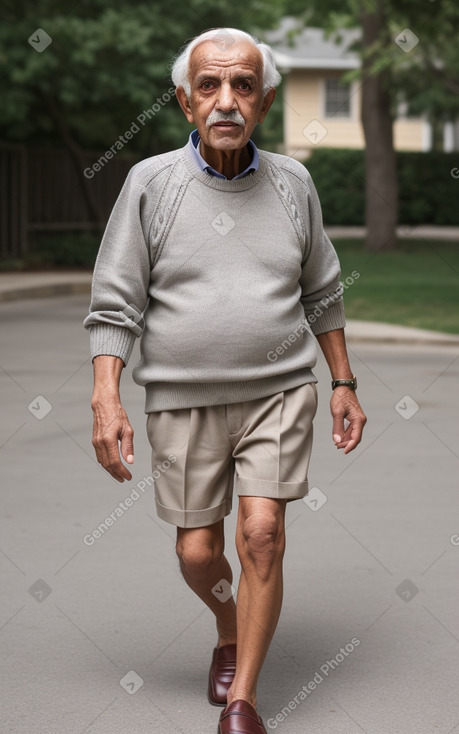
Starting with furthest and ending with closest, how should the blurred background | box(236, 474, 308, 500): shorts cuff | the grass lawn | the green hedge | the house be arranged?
the house < the green hedge < the blurred background < the grass lawn < box(236, 474, 308, 500): shorts cuff

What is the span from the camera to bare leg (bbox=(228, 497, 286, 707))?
3555 mm

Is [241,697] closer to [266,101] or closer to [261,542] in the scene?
[261,542]

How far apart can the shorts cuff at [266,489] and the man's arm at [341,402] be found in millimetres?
288

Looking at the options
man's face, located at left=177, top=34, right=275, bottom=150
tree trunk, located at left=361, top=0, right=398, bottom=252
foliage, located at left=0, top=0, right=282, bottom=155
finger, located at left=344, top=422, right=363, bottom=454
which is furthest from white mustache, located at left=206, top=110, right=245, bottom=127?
tree trunk, located at left=361, top=0, right=398, bottom=252

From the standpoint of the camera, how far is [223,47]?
3.57 meters

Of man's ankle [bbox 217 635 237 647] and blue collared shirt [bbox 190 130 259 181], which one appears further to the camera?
man's ankle [bbox 217 635 237 647]

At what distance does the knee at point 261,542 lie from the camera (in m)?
3.54

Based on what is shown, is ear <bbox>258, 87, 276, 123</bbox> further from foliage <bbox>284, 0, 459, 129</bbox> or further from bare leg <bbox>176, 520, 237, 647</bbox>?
foliage <bbox>284, 0, 459, 129</bbox>

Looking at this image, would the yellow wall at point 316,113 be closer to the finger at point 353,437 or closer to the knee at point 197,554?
the finger at point 353,437

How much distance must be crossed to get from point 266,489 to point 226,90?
1.08 meters

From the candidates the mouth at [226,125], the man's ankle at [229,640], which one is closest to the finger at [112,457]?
the man's ankle at [229,640]

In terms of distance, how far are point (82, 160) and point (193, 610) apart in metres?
24.0

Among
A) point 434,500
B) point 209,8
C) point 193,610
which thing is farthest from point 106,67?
point 193,610

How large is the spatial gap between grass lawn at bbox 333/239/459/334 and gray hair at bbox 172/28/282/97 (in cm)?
1158
